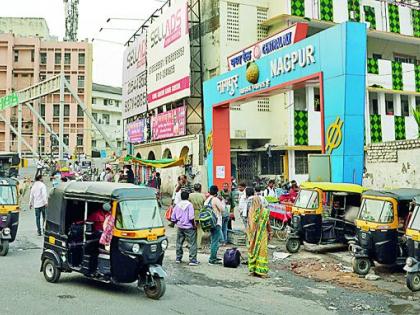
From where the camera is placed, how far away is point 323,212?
1273 cm

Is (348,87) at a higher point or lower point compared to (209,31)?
lower

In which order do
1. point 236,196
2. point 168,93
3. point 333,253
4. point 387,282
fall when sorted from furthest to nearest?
point 168,93 → point 236,196 → point 333,253 → point 387,282

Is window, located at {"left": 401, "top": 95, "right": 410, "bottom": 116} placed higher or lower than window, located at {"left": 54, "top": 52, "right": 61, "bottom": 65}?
lower

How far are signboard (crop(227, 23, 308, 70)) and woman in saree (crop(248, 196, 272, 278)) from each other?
841 centimetres

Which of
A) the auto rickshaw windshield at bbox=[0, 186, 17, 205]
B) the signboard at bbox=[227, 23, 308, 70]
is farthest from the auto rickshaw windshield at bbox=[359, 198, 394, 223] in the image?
the auto rickshaw windshield at bbox=[0, 186, 17, 205]

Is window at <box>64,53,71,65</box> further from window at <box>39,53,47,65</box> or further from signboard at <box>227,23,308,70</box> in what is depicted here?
signboard at <box>227,23,308,70</box>

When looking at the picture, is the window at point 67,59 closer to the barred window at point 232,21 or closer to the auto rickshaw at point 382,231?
the barred window at point 232,21

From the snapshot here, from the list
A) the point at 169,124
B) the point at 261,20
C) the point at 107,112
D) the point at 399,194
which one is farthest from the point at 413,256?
the point at 107,112

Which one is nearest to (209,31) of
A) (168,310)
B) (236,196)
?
(236,196)

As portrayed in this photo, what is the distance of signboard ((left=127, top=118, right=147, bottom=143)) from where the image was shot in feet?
119

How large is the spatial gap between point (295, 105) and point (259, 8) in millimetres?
5826

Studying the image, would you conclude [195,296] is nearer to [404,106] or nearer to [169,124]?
[169,124]

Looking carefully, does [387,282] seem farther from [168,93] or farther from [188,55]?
[168,93]

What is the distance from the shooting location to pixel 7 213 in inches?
437
